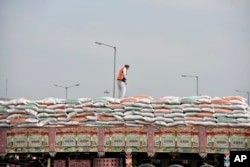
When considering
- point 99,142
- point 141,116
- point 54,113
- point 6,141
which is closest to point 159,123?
point 141,116

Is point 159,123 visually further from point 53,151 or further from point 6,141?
point 6,141

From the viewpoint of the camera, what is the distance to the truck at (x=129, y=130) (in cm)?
1507

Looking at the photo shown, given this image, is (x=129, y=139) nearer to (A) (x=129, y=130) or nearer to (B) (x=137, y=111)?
(A) (x=129, y=130)

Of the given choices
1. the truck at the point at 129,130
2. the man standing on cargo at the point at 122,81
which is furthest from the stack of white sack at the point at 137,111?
the man standing on cargo at the point at 122,81

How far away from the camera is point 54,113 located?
1550 centimetres

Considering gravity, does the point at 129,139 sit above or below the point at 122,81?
below

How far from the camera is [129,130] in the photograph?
15258 mm

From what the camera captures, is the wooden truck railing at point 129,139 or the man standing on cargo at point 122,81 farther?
the man standing on cargo at point 122,81

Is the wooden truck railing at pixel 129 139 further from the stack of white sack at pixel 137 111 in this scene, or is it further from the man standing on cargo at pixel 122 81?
the man standing on cargo at pixel 122 81

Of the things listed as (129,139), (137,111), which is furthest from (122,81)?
(129,139)

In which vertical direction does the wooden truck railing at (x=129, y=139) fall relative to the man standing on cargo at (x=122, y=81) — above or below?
below

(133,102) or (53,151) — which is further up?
(133,102)

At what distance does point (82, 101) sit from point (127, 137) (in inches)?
51.0

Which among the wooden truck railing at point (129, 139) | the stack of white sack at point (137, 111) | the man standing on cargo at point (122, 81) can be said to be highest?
the man standing on cargo at point (122, 81)
